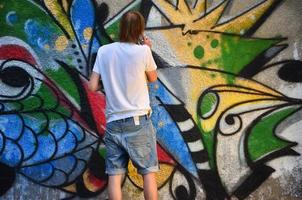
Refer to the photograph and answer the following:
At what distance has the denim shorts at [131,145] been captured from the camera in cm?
371

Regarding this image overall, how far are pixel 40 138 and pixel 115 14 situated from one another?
1278 millimetres

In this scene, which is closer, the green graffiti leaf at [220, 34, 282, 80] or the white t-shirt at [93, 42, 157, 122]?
the white t-shirt at [93, 42, 157, 122]

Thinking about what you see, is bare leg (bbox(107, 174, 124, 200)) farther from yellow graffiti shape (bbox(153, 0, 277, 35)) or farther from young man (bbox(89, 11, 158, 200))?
yellow graffiti shape (bbox(153, 0, 277, 35))

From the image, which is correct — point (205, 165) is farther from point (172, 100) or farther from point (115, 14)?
point (115, 14)

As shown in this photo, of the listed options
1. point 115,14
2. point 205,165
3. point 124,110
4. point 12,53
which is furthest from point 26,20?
point 205,165

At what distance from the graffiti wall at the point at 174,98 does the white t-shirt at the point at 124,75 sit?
0.91 m

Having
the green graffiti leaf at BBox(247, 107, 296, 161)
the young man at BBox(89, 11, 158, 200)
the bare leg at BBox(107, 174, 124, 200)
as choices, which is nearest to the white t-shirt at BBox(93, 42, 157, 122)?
the young man at BBox(89, 11, 158, 200)

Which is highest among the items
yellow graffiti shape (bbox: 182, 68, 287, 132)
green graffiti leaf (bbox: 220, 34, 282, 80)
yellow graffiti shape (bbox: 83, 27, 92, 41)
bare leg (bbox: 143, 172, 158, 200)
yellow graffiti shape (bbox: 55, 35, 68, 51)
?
yellow graffiti shape (bbox: 83, 27, 92, 41)

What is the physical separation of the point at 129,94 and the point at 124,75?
0.46ft

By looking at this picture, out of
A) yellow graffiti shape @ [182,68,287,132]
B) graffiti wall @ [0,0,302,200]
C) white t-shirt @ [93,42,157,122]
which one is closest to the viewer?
white t-shirt @ [93,42,157,122]

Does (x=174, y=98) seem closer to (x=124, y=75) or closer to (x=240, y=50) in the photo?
(x=240, y=50)

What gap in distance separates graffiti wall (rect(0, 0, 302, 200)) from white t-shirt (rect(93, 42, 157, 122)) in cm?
91

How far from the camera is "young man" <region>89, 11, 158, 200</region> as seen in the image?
12.0 feet

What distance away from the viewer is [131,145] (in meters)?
3.71
